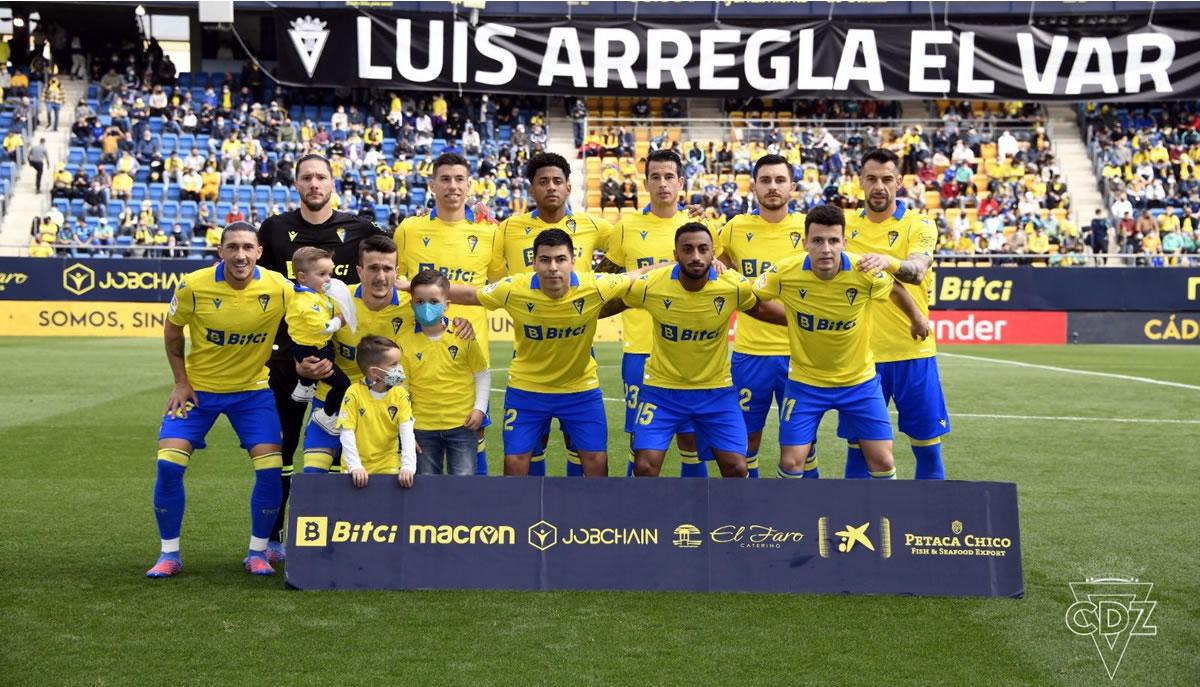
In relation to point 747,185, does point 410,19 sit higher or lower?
higher

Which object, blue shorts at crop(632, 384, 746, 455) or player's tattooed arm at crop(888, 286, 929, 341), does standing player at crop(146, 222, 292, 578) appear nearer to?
blue shorts at crop(632, 384, 746, 455)

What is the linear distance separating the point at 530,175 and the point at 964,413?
868 centimetres

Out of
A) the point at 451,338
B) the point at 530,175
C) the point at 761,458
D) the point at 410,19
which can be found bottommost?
the point at 761,458

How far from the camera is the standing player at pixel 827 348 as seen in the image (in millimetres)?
7449

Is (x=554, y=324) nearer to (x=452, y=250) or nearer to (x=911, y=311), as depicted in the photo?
(x=452, y=250)

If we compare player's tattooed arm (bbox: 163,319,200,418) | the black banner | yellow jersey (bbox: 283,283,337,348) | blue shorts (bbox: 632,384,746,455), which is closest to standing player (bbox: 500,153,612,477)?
blue shorts (bbox: 632,384,746,455)

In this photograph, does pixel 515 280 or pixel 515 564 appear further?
pixel 515 280

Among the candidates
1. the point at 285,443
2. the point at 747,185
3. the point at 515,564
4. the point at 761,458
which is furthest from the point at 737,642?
the point at 747,185

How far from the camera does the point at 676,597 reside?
6.48m

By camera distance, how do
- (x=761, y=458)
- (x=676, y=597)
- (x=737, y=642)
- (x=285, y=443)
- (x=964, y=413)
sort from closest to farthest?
(x=737, y=642)
(x=676, y=597)
(x=285, y=443)
(x=761, y=458)
(x=964, y=413)

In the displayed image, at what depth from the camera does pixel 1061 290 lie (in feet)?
94.6

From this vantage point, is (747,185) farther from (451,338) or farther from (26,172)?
(451,338)

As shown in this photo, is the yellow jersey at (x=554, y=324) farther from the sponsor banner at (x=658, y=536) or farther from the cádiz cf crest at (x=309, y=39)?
the cádiz cf crest at (x=309, y=39)

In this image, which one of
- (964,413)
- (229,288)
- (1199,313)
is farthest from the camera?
A: (1199,313)
